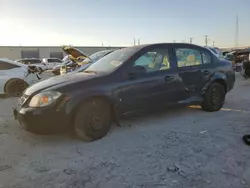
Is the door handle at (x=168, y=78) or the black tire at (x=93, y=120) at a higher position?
the door handle at (x=168, y=78)

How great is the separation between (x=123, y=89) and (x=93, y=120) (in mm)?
750

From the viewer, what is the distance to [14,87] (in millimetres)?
9359

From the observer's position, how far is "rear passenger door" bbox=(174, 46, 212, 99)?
5633mm

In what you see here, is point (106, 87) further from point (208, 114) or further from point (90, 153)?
point (208, 114)

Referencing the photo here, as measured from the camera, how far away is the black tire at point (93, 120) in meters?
4.38

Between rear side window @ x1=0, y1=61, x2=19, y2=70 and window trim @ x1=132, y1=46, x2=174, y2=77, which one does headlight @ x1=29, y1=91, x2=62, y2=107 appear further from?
rear side window @ x1=0, y1=61, x2=19, y2=70

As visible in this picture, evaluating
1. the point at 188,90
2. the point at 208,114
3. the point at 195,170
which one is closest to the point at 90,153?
the point at 195,170

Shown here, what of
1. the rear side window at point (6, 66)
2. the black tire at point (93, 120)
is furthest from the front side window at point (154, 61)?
the rear side window at point (6, 66)

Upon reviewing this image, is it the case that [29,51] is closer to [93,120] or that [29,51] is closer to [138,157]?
[93,120]

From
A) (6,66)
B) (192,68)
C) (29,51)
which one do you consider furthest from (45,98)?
(29,51)

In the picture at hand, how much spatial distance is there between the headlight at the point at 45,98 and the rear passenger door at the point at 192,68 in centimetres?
255

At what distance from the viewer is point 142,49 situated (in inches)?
206

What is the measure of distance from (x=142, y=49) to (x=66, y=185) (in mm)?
2974

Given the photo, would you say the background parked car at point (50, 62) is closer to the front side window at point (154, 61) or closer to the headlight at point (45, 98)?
the front side window at point (154, 61)
